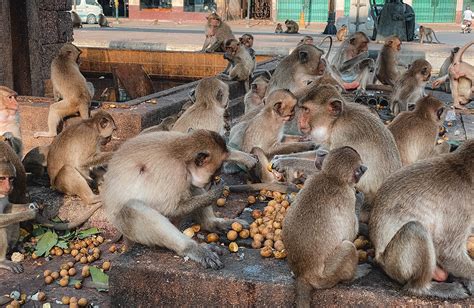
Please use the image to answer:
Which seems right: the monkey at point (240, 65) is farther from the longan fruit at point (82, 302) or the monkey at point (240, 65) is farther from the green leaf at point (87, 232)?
the longan fruit at point (82, 302)

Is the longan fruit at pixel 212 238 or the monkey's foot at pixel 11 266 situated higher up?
the longan fruit at pixel 212 238

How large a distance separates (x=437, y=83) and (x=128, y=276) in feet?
26.8

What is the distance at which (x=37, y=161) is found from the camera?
6445 mm

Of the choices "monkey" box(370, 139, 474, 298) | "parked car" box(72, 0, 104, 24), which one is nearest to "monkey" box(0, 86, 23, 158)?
"monkey" box(370, 139, 474, 298)

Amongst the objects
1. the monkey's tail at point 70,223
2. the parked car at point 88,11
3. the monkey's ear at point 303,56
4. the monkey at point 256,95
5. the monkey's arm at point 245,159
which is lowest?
the monkey's tail at point 70,223

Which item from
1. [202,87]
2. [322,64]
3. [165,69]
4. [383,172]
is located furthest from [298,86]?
[165,69]

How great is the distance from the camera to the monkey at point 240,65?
1066 centimetres

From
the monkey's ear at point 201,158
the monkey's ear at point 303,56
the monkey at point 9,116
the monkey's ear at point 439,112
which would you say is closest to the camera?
the monkey's ear at point 201,158

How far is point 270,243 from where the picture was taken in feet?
14.2

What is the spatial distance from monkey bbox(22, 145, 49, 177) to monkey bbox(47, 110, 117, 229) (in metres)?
0.33

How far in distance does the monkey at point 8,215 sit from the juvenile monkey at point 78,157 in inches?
28.3

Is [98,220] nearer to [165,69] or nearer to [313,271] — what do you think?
[313,271]

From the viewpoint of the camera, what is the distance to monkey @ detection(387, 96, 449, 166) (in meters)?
5.28

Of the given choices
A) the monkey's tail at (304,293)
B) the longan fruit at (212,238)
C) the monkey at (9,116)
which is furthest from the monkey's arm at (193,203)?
the monkey at (9,116)
